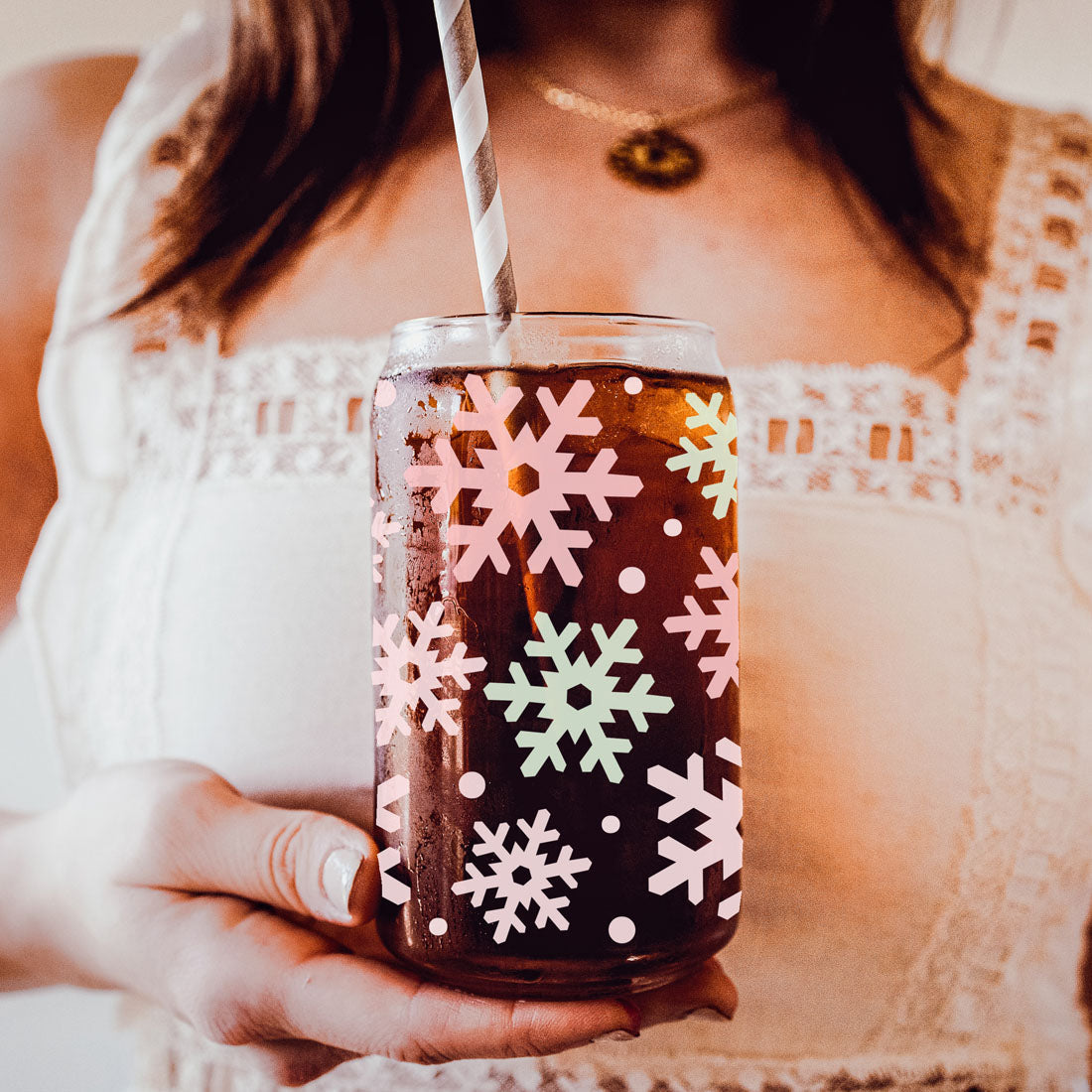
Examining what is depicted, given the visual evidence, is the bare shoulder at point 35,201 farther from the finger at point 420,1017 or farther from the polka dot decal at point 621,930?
the polka dot decal at point 621,930

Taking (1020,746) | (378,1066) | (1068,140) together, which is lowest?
(378,1066)

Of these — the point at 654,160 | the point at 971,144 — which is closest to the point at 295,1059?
the point at 654,160

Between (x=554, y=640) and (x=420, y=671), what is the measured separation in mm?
59

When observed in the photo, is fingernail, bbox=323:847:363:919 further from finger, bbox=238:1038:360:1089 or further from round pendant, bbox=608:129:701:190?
round pendant, bbox=608:129:701:190

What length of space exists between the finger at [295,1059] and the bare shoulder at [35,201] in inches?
15.7

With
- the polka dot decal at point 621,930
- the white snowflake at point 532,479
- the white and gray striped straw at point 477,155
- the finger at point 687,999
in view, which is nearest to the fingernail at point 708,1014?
the finger at point 687,999

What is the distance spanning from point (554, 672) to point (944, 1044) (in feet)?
1.28

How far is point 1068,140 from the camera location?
638 millimetres

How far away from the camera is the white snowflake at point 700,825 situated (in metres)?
0.40

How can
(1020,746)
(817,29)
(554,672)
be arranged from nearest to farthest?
(554,672), (1020,746), (817,29)

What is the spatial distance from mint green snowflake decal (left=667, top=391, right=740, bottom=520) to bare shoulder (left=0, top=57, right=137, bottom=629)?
1.69 feet

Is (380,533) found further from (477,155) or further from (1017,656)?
(1017,656)

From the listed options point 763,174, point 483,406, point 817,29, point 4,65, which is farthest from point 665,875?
point 4,65

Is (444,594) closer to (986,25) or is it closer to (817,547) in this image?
(817,547)
